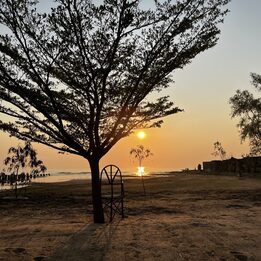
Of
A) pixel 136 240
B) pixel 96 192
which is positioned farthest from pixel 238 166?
pixel 136 240

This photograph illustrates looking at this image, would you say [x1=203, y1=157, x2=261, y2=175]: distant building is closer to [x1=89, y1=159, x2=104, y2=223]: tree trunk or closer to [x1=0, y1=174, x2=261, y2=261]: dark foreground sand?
[x1=0, y1=174, x2=261, y2=261]: dark foreground sand

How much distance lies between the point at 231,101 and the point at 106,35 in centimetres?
3758

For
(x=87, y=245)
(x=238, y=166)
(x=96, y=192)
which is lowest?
(x=87, y=245)

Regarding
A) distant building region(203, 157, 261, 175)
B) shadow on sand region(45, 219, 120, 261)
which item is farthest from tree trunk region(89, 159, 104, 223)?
distant building region(203, 157, 261, 175)

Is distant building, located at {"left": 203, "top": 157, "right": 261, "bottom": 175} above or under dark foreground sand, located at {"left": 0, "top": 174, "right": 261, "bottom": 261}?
above

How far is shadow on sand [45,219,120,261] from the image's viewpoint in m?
7.98

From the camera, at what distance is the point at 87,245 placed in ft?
29.2

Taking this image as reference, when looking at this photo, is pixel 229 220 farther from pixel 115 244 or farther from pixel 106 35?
pixel 106 35

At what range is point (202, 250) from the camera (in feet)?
26.9

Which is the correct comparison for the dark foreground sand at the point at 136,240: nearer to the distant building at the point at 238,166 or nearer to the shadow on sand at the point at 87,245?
the shadow on sand at the point at 87,245

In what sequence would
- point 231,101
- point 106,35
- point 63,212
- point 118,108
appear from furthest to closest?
1. point 231,101
2. point 63,212
3. point 118,108
4. point 106,35

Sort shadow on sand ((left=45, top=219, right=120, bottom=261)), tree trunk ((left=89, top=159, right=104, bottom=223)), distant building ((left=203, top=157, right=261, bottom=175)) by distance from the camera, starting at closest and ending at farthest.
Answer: shadow on sand ((left=45, top=219, right=120, bottom=261)), tree trunk ((left=89, top=159, right=104, bottom=223)), distant building ((left=203, top=157, right=261, bottom=175))

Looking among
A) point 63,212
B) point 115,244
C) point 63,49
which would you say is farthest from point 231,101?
point 115,244

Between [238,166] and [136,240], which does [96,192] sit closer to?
[136,240]
